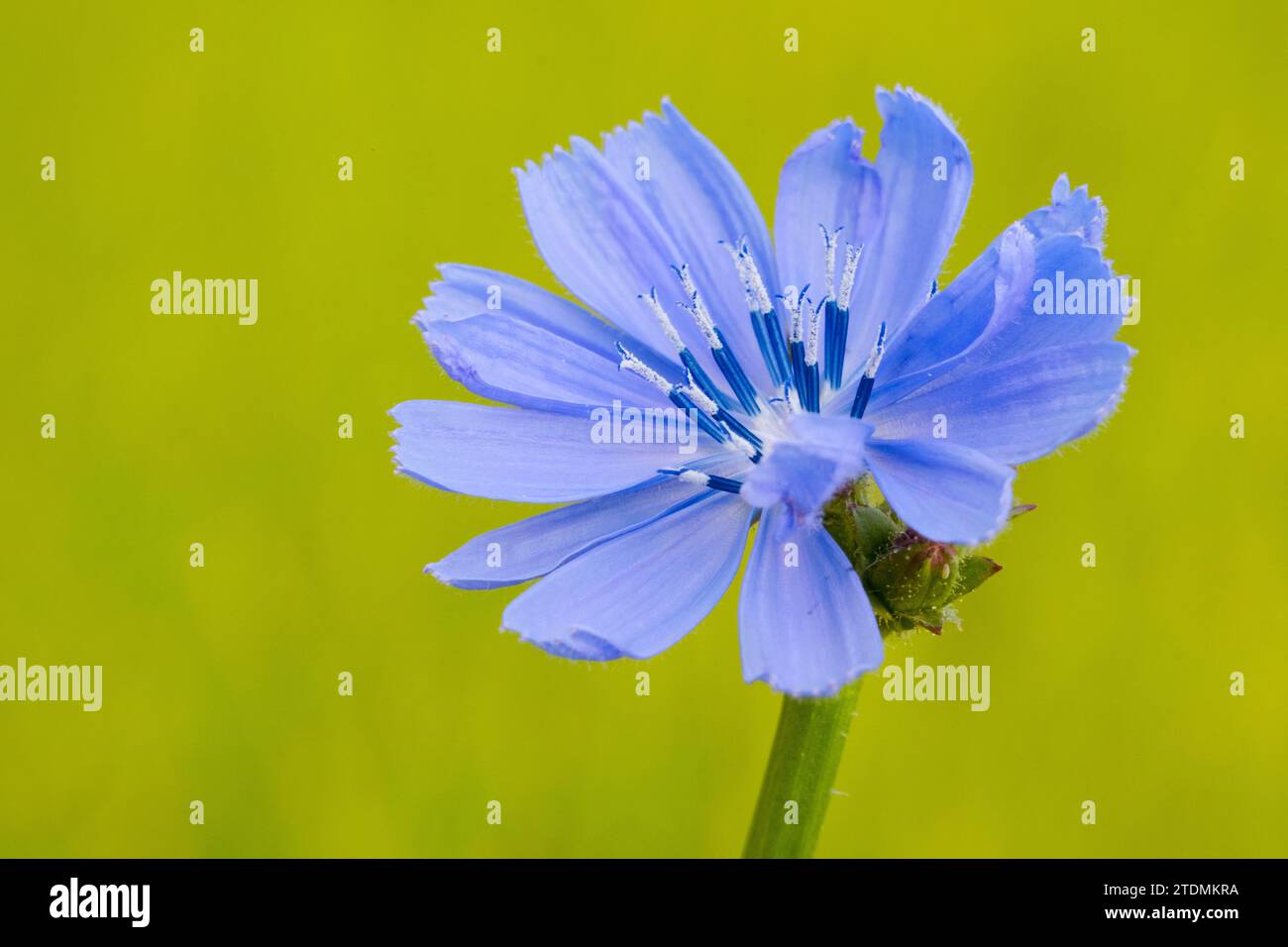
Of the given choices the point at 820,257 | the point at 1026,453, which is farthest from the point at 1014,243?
the point at 820,257

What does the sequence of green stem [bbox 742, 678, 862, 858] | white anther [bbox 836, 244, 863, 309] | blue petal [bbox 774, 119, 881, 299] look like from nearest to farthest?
green stem [bbox 742, 678, 862, 858] → white anther [bbox 836, 244, 863, 309] → blue petal [bbox 774, 119, 881, 299]

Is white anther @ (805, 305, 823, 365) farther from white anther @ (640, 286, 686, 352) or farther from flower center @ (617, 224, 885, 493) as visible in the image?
white anther @ (640, 286, 686, 352)

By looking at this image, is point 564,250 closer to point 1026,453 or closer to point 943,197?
point 943,197

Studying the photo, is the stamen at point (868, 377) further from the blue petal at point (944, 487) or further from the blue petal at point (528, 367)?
the blue petal at point (528, 367)

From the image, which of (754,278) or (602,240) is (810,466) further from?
(602,240)

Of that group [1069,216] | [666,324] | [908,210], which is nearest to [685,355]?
[666,324]

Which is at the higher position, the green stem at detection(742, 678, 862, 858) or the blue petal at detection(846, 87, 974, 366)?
the blue petal at detection(846, 87, 974, 366)

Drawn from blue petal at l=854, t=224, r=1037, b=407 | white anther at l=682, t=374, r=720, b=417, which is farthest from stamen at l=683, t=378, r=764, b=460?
blue petal at l=854, t=224, r=1037, b=407
